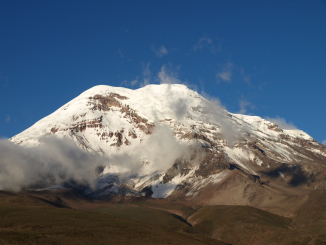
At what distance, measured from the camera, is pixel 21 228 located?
135875mm

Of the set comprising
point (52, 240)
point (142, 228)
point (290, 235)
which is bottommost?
point (52, 240)

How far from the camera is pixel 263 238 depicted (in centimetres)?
18625

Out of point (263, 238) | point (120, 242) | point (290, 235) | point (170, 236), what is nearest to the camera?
point (120, 242)

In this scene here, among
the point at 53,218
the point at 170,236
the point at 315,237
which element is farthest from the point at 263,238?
the point at 53,218

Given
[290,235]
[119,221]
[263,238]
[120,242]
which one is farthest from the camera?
[263,238]

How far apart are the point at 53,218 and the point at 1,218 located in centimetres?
1885

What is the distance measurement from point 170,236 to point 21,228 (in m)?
52.6

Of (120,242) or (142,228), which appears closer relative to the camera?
(120,242)

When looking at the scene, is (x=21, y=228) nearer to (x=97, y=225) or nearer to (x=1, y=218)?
(x=1, y=218)

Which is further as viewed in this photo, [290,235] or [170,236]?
[290,235]

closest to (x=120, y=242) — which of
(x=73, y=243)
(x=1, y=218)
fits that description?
(x=73, y=243)

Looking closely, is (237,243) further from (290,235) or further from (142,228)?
(142,228)

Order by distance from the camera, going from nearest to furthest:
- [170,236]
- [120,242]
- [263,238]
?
[120,242], [170,236], [263,238]

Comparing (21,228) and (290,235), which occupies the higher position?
(290,235)
